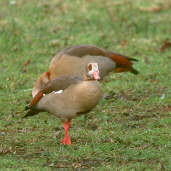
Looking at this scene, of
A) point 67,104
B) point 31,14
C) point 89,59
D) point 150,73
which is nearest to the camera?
point 67,104

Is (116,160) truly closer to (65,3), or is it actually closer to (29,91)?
(29,91)

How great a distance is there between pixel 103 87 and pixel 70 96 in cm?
288

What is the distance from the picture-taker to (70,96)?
6.04m

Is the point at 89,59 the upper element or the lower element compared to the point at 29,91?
upper

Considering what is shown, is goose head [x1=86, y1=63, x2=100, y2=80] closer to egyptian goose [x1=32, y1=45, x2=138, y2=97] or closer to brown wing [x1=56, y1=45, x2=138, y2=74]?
egyptian goose [x1=32, y1=45, x2=138, y2=97]

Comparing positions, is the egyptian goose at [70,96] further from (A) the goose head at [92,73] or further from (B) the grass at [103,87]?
(B) the grass at [103,87]

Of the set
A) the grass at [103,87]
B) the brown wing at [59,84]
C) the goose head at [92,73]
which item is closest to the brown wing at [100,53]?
the grass at [103,87]

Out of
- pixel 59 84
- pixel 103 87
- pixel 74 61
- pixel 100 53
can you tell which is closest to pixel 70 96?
pixel 59 84

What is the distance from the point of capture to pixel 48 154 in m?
5.74

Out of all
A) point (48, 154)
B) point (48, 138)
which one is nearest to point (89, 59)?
point (48, 138)

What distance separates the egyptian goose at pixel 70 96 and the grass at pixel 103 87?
0.39 m

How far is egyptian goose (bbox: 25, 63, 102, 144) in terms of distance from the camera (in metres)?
5.95

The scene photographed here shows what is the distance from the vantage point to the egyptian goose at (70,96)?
5.95 m

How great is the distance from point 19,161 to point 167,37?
270 inches
